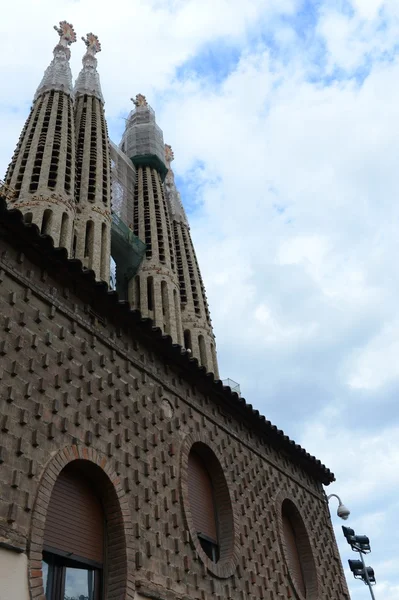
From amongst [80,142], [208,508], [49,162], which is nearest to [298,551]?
[208,508]

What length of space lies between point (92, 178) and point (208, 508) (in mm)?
31487

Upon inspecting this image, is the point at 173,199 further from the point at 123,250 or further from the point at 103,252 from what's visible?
the point at 103,252

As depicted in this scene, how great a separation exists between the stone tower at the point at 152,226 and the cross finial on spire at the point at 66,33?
8237 millimetres

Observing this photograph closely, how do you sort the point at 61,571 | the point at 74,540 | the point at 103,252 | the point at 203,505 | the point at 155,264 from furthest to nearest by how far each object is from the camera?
A: 1. the point at 155,264
2. the point at 103,252
3. the point at 203,505
4. the point at 74,540
5. the point at 61,571

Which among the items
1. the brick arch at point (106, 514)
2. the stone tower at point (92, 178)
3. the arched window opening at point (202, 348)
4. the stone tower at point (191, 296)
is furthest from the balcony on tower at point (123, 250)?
the brick arch at point (106, 514)

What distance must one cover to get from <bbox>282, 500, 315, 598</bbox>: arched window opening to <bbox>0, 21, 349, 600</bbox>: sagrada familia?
0.04m

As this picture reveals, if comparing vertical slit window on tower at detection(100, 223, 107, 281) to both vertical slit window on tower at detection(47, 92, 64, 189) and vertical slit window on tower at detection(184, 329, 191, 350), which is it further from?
vertical slit window on tower at detection(184, 329, 191, 350)

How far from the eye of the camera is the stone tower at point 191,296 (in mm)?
43500

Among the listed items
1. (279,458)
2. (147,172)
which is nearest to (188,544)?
(279,458)

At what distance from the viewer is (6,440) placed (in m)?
8.84

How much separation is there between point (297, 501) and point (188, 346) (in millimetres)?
26812

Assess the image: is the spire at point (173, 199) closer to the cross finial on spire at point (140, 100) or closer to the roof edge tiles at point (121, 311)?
the cross finial on spire at point (140, 100)

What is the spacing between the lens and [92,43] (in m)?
56.8

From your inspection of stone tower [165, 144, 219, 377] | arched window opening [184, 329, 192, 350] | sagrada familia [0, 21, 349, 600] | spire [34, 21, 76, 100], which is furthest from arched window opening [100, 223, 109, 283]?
sagrada familia [0, 21, 349, 600]
